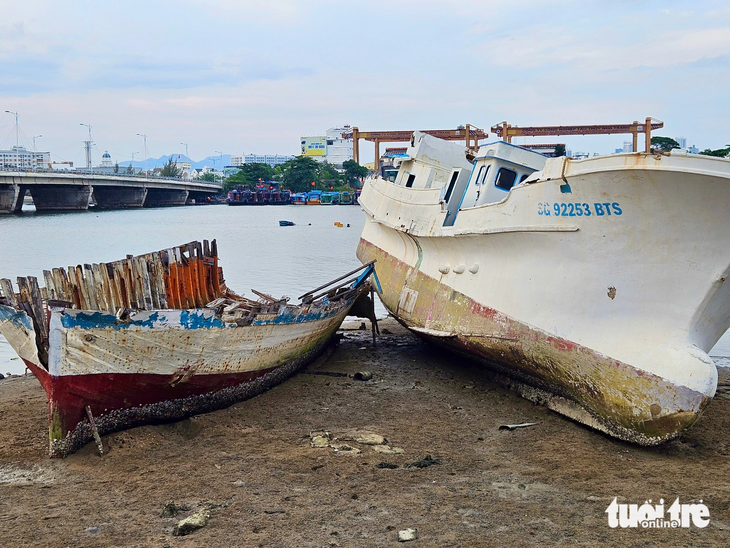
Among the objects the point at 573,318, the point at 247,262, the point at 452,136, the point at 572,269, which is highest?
the point at 452,136

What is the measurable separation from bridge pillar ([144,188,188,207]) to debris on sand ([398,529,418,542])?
10196 cm

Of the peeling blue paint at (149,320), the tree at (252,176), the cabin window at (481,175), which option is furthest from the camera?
the tree at (252,176)

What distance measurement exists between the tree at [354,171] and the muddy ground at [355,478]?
319 ft

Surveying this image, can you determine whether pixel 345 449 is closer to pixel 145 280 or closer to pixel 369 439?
pixel 369 439

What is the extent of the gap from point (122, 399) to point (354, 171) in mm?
99653

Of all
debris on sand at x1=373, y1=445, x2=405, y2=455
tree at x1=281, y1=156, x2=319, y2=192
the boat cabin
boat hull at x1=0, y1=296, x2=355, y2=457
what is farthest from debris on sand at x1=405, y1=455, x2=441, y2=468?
tree at x1=281, y1=156, x2=319, y2=192

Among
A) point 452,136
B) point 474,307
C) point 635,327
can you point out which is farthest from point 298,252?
point 452,136

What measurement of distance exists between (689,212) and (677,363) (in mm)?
1731

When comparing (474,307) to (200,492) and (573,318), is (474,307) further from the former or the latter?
(200,492)

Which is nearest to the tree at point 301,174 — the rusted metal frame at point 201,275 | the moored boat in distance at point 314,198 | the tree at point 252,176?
the tree at point 252,176

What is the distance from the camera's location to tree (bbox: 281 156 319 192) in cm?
10712

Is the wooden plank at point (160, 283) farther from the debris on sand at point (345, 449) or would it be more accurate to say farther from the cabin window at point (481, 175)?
the cabin window at point (481, 175)

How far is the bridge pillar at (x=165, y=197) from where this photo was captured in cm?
10238

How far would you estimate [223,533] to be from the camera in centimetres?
543
